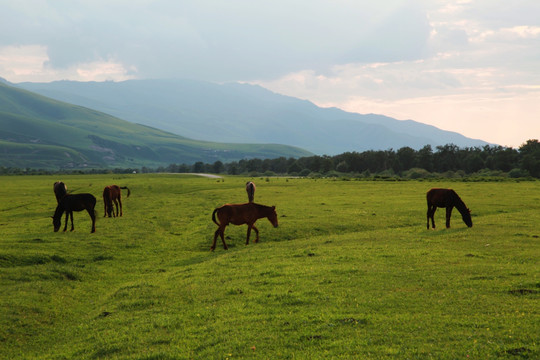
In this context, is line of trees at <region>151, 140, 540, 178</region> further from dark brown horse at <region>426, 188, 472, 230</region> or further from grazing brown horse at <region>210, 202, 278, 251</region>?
grazing brown horse at <region>210, 202, 278, 251</region>

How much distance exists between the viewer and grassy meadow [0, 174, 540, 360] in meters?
9.77

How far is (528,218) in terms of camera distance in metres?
29.7

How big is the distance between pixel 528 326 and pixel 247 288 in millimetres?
8635

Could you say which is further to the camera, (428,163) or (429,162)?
(429,162)

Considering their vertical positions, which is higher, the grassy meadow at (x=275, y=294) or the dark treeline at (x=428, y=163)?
the dark treeline at (x=428, y=163)

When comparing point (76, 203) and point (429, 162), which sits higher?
point (429, 162)

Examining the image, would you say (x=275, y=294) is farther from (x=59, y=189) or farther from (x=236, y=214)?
(x=59, y=189)

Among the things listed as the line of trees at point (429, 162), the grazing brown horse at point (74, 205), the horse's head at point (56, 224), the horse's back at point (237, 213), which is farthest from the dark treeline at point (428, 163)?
the horse's head at point (56, 224)

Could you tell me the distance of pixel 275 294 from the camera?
44.7 ft

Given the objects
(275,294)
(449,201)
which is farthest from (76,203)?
(449,201)

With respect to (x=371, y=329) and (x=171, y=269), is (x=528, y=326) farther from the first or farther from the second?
(x=171, y=269)

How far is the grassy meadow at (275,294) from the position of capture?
385 inches

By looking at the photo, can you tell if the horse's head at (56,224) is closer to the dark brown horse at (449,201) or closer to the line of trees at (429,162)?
the dark brown horse at (449,201)

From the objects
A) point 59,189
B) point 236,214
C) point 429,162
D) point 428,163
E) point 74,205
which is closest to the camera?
point 236,214
